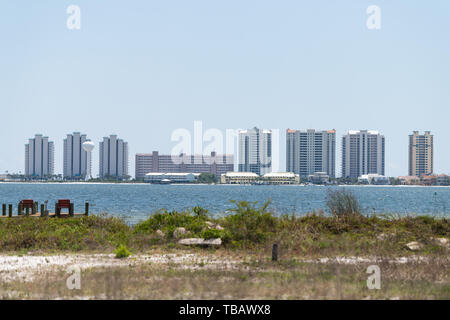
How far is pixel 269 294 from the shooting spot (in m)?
9.34

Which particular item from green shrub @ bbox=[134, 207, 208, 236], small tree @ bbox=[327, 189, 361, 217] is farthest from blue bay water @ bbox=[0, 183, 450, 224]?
green shrub @ bbox=[134, 207, 208, 236]

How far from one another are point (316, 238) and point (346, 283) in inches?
261

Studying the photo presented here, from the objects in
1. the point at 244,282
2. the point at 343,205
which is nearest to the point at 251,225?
the point at 343,205

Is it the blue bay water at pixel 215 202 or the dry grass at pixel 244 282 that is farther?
the blue bay water at pixel 215 202

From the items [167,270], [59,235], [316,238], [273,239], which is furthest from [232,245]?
[59,235]

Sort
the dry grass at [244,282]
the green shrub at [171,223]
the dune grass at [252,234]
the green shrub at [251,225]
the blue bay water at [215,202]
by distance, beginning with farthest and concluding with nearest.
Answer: the blue bay water at [215,202], the green shrub at [171,223], the green shrub at [251,225], the dune grass at [252,234], the dry grass at [244,282]

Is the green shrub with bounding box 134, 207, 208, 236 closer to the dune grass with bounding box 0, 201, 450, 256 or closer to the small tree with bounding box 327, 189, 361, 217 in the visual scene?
the dune grass with bounding box 0, 201, 450, 256

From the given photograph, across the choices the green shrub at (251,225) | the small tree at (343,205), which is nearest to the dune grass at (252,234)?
the green shrub at (251,225)

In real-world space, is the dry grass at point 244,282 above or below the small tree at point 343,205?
below

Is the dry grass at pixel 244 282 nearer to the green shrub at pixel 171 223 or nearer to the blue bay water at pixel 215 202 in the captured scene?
the green shrub at pixel 171 223

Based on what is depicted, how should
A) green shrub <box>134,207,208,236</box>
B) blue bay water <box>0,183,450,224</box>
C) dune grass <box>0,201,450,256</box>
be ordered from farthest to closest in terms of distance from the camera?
blue bay water <box>0,183,450,224</box>, green shrub <box>134,207,208,236</box>, dune grass <box>0,201,450,256</box>
